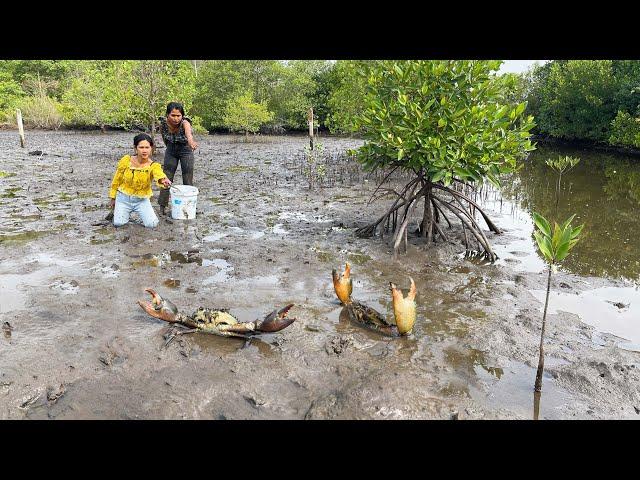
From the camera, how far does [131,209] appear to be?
26.3ft

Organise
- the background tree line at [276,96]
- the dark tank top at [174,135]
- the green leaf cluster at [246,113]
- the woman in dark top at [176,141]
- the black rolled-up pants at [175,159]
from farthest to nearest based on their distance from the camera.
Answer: the green leaf cluster at [246,113], the background tree line at [276,96], the black rolled-up pants at [175,159], the dark tank top at [174,135], the woman in dark top at [176,141]

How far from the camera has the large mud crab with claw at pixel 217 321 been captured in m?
4.63

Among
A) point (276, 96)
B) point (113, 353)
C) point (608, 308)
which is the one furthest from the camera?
point (276, 96)

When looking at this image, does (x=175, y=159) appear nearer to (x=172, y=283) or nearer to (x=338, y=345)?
(x=172, y=283)

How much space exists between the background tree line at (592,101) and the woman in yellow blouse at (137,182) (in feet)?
64.3

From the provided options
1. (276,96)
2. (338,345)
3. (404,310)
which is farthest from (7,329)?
(276,96)

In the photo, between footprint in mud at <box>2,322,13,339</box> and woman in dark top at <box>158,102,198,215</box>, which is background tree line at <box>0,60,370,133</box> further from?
footprint in mud at <box>2,322,13,339</box>

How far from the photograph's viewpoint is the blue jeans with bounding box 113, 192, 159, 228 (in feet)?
25.8

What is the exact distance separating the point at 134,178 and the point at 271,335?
4.22 meters

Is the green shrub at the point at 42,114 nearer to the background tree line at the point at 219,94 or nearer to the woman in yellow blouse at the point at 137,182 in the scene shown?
the background tree line at the point at 219,94

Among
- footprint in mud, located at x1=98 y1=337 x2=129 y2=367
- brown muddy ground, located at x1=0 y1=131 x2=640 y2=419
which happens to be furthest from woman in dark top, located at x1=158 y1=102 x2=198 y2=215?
footprint in mud, located at x1=98 y1=337 x2=129 y2=367

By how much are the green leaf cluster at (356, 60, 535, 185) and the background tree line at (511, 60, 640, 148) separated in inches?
638

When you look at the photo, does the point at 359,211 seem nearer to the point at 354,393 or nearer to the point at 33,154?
the point at 354,393

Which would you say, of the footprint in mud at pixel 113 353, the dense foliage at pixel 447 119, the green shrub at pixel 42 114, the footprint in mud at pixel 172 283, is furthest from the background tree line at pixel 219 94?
the footprint in mud at pixel 113 353
